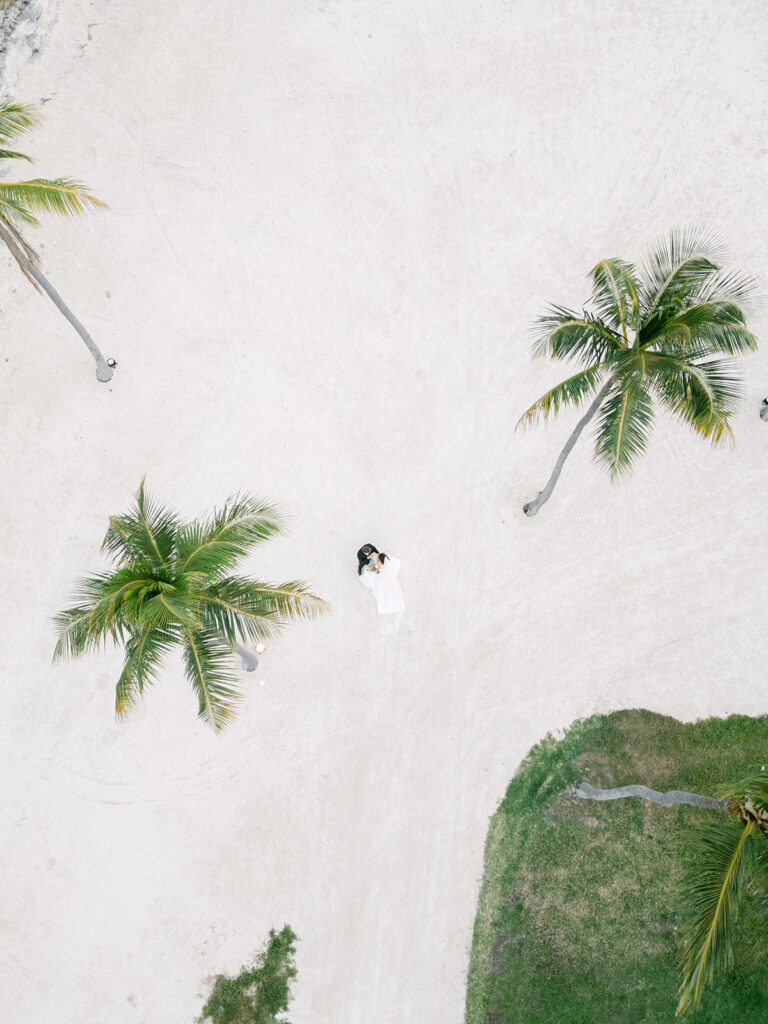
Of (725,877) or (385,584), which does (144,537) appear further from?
(725,877)

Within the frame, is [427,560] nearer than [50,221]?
Yes

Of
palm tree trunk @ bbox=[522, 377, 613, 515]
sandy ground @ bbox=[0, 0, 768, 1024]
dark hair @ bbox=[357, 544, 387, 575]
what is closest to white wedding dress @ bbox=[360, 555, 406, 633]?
dark hair @ bbox=[357, 544, 387, 575]

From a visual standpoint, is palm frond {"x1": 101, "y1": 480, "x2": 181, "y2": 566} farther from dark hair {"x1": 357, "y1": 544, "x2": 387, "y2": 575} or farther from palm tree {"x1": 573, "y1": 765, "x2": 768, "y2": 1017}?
palm tree {"x1": 573, "y1": 765, "x2": 768, "y2": 1017}

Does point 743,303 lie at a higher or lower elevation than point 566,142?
lower

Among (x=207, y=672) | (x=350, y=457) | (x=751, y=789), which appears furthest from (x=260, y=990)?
(x=350, y=457)

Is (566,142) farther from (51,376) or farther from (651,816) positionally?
(651,816)

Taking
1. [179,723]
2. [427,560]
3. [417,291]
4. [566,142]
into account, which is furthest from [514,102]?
[179,723]

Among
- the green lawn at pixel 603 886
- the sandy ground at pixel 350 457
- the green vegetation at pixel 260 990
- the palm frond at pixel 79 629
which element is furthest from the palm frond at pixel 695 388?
the green vegetation at pixel 260 990
